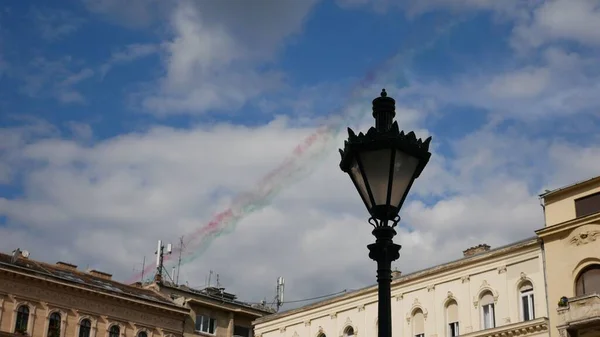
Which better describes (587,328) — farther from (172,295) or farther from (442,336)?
(172,295)

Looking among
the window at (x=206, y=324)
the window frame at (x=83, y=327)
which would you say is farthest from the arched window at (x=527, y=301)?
the window frame at (x=83, y=327)

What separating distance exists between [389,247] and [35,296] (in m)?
44.6

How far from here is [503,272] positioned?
3888 cm

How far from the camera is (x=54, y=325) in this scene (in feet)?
164

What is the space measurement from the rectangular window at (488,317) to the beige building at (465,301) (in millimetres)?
49

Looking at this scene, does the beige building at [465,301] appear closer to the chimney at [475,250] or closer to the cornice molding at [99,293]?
the chimney at [475,250]

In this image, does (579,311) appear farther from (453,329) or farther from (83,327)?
(83,327)

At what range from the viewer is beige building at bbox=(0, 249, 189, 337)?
4847 centimetres

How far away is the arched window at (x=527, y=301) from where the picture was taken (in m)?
37.6

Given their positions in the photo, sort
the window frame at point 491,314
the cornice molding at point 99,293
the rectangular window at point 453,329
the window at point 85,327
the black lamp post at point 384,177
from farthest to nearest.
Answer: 1. the window at point 85,327
2. the cornice molding at point 99,293
3. the rectangular window at point 453,329
4. the window frame at point 491,314
5. the black lamp post at point 384,177

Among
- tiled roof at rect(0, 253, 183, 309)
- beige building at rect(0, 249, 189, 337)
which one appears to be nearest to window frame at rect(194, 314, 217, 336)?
beige building at rect(0, 249, 189, 337)

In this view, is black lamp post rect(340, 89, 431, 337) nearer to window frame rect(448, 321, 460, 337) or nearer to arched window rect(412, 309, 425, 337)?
window frame rect(448, 321, 460, 337)

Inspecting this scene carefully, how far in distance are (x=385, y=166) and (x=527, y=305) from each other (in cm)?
3135

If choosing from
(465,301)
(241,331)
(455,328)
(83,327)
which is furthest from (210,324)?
(465,301)
